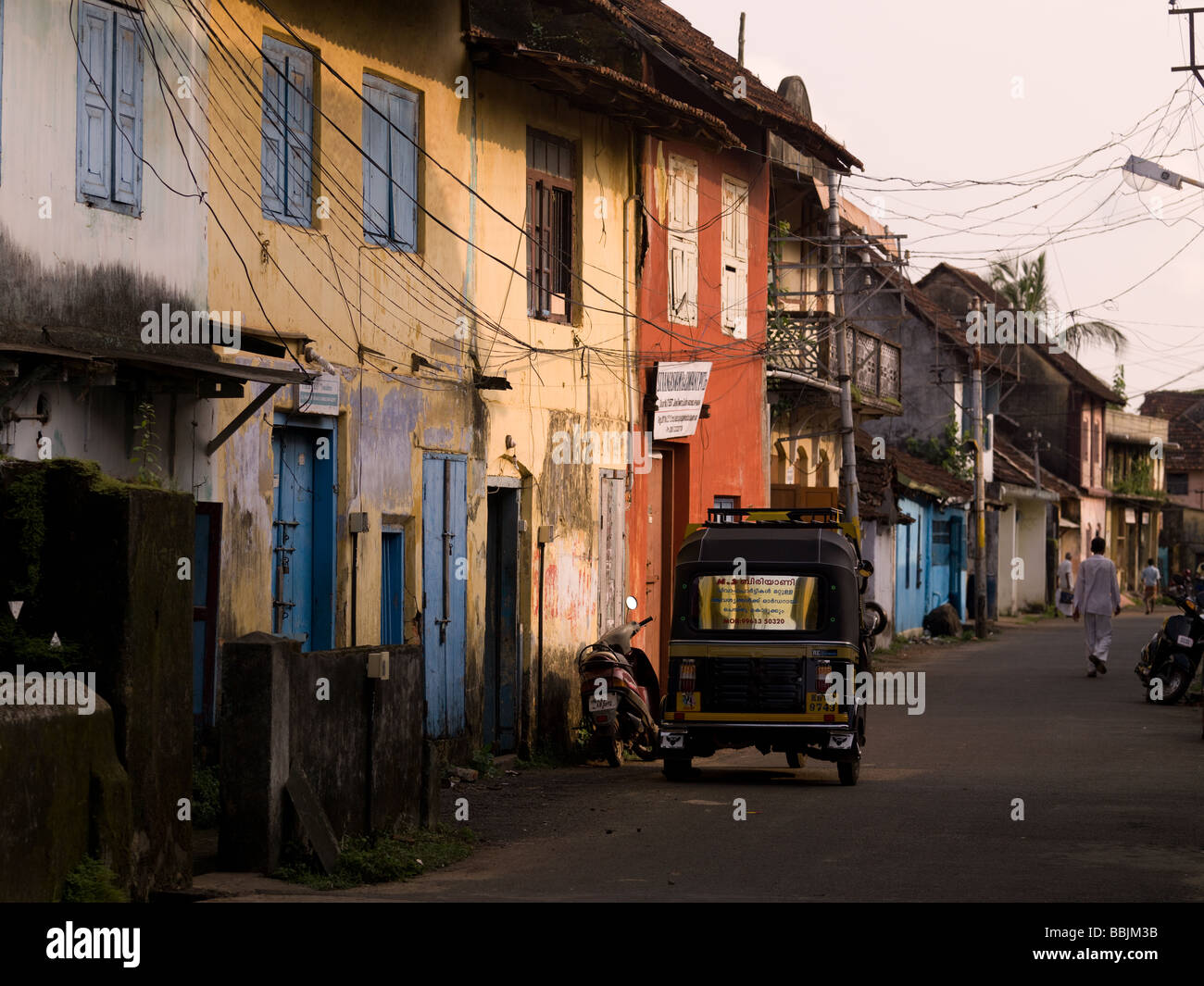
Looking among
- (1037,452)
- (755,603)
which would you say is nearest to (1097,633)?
(755,603)

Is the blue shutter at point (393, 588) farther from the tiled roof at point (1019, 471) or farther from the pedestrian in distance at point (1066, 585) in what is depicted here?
the tiled roof at point (1019, 471)

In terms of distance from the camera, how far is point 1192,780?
14617 mm

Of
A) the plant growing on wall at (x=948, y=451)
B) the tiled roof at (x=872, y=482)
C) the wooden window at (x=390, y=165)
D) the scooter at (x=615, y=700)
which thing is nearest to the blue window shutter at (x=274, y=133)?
the wooden window at (x=390, y=165)

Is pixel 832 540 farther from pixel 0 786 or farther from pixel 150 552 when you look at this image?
pixel 0 786

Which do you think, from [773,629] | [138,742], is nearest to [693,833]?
[773,629]

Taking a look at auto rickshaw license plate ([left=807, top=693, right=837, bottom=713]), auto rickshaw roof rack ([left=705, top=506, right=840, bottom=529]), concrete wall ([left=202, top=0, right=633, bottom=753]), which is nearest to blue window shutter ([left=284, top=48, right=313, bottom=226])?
concrete wall ([left=202, top=0, right=633, bottom=753])

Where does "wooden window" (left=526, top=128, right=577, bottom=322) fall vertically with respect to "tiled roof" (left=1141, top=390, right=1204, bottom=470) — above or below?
below

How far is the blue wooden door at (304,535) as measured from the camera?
13.8m

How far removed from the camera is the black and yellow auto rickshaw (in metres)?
14.6

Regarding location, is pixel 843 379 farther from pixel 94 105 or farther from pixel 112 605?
pixel 112 605

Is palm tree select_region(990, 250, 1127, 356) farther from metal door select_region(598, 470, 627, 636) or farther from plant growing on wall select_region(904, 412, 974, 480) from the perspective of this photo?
metal door select_region(598, 470, 627, 636)

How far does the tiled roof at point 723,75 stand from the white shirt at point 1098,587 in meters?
7.32

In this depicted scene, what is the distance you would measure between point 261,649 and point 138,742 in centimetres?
95

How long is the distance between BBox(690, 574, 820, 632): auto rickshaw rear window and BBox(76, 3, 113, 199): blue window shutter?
20.8ft
